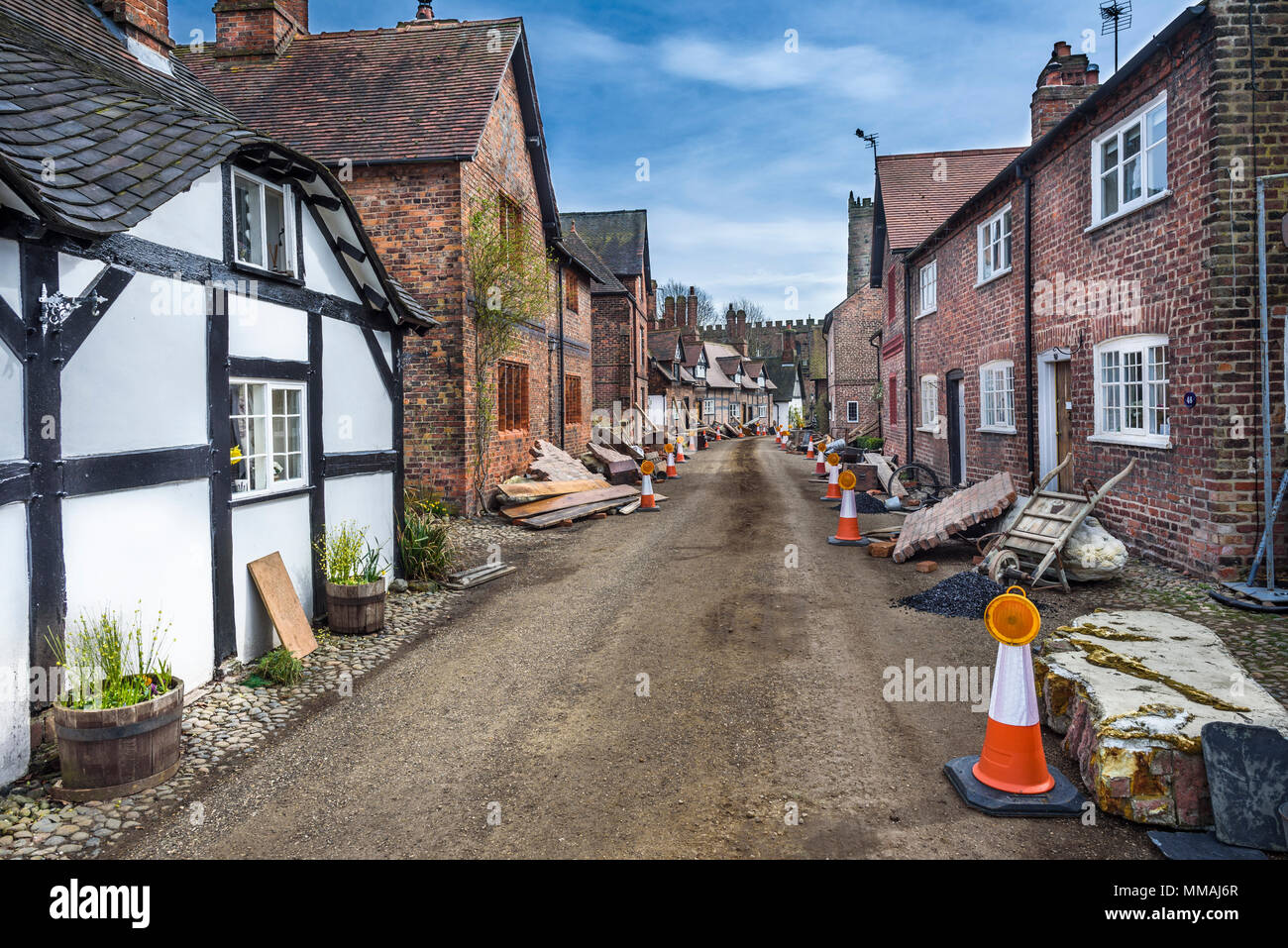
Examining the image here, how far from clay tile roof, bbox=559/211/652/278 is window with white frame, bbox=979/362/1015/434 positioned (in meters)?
19.9

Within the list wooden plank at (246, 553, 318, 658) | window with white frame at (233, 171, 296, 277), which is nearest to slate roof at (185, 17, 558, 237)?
window with white frame at (233, 171, 296, 277)

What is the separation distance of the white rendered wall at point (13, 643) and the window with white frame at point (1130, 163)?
10.4 meters

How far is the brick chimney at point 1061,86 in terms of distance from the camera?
15.0 meters

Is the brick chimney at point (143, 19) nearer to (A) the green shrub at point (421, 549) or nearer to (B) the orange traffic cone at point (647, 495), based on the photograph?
(A) the green shrub at point (421, 549)

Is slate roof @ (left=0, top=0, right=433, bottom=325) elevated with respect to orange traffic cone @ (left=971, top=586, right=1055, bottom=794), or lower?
elevated

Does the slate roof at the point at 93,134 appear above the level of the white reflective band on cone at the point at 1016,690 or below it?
above

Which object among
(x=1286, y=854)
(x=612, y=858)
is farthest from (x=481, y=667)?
(x=1286, y=854)

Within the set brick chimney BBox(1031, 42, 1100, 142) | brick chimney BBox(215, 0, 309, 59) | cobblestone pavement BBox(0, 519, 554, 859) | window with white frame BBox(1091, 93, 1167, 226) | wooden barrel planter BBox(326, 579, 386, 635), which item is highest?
brick chimney BBox(215, 0, 309, 59)

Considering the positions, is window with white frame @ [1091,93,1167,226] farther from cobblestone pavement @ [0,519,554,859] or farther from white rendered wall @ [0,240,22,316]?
white rendered wall @ [0,240,22,316]

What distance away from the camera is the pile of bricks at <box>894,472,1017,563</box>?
10250 millimetres

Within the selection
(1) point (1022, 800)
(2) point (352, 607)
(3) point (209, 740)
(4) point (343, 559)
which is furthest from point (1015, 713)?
(4) point (343, 559)

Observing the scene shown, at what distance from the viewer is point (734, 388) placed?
218ft

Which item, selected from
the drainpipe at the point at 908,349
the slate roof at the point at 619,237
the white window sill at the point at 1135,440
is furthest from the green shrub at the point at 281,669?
the slate roof at the point at 619,237

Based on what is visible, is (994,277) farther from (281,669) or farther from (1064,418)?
(281,669)
